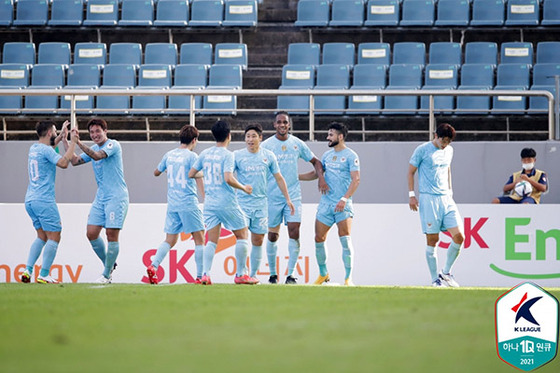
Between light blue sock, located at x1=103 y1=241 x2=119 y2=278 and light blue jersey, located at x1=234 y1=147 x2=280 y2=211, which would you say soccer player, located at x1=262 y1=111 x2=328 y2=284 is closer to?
light blue jersey, located at x1=234 y1=147 x2=280 y2=211

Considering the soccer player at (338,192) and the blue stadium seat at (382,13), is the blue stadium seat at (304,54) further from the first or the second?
the soccer player at (338,192)

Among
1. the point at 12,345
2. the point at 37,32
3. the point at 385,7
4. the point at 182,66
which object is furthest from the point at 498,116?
the point at 12,345

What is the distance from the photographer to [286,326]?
618 cm

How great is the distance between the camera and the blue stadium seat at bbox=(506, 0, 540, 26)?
18.6 meters

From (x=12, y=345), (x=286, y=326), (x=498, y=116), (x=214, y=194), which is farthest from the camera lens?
(x=498, y=116)

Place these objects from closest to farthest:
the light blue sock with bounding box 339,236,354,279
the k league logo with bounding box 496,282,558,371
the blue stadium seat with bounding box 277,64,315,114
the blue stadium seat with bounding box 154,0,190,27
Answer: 1. the k league logo with bounding box 496,282,558,371
2. the light blue sock with bounding box 339,236,354,279
3. the blue stadium seat with bounding box 277,64,315,114
4. the blue stadium seat with bounding box 154,0,190,27

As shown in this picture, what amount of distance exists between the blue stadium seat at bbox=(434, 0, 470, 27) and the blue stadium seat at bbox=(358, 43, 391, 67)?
1.38m

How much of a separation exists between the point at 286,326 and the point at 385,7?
44.9 ft

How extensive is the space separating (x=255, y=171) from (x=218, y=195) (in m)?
0.70

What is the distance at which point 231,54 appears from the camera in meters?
18.2

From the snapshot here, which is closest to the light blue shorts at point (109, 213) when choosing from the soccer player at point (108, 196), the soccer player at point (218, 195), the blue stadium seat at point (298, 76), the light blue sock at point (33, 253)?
the soccer player at point (108, 196)

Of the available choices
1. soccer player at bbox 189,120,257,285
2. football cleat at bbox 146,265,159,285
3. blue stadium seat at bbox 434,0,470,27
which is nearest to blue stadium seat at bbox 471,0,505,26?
blue stadium seat at bbox 434,0,470,27

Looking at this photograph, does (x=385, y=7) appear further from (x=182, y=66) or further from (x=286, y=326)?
(x=286, y=326)

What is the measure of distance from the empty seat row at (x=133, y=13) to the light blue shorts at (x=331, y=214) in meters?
8.20
